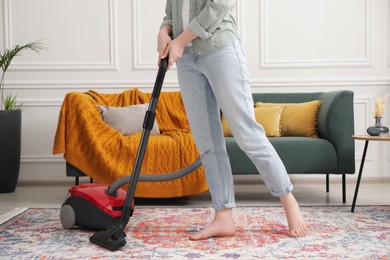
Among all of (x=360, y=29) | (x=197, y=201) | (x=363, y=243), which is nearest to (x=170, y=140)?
(x=197, y=201)

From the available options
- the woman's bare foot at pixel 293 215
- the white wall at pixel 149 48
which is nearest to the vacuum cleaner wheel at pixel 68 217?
the woman's bare foot at pixel 293 215

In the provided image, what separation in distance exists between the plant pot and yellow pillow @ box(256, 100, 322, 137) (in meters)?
1.89

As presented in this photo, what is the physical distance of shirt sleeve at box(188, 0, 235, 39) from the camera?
204 cm

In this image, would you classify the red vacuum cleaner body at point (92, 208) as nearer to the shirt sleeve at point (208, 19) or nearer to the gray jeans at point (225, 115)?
the gray jeans at point (225, 115)

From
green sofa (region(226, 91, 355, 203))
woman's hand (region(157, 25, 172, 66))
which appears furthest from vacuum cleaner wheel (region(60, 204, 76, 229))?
green sofa (region(226, 91, 355, 203))

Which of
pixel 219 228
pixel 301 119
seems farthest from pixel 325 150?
pixel 219 228

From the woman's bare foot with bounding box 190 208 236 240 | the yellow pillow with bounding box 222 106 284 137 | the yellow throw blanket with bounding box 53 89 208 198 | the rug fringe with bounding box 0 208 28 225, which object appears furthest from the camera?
the yellow pillow with bounding box 222 106 284 137

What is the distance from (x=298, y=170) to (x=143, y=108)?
3.80 feet

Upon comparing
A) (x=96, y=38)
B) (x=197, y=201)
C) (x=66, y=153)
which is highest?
(x=96, y=38)

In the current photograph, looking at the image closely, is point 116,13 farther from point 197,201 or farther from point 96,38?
point 197,201

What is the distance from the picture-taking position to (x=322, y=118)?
3.60m

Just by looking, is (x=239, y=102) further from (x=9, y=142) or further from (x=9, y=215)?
(x=9, y=142)

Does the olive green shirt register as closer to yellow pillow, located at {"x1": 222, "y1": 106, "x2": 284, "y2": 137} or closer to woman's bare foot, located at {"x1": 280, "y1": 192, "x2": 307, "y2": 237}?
woman's bare foot, located at {"x1": 280, "y1": 192, "x2": 307, "y2": 237}

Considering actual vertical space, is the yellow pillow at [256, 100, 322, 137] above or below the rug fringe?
above
